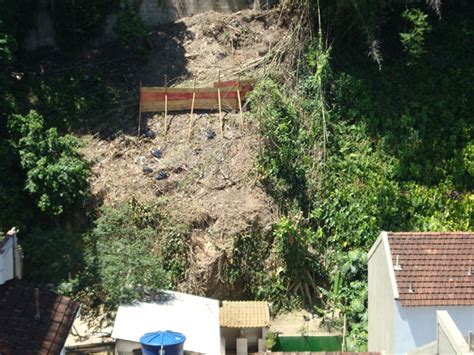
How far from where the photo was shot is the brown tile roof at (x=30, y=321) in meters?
20.2

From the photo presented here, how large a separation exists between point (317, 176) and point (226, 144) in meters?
2.67

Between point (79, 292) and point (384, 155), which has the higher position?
point (384, 155)

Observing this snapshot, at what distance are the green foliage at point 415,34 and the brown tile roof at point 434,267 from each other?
24.5ft

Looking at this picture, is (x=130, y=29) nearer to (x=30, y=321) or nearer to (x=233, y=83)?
(x=233, y=83)

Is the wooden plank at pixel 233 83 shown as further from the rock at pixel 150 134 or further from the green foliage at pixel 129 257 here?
the green foliage at pixel 129 257

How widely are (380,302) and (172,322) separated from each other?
473 cm

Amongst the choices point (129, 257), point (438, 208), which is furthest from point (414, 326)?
point (129, 257)

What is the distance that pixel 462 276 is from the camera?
2369 cm

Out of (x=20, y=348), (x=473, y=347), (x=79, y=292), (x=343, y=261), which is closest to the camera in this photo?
(x=473, y=347)

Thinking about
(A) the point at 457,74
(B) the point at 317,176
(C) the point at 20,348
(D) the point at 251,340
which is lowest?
(D) the point at 251,340

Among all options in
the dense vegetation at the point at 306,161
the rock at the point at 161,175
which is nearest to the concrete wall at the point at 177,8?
the dense vegetation at the point at 306,161

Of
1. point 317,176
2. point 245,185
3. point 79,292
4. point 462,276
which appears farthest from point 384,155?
point 79,292

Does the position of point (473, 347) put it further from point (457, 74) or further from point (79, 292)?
point (457, 74)

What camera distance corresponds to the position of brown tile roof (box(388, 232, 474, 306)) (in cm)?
2316
